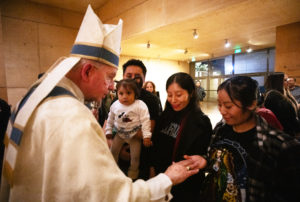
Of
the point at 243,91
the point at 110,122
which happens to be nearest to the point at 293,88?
the point at 243,91

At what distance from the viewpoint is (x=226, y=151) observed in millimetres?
1304

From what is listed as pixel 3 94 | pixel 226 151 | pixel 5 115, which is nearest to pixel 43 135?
pixel 226 151

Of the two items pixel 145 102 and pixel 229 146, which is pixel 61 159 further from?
pixel 145 102

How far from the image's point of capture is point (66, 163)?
2.38ft

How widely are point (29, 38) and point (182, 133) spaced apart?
723cm

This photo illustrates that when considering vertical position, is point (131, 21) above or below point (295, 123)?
above

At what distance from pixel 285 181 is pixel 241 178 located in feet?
0.82

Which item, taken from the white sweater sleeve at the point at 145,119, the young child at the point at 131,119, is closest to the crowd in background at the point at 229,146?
the white sweater sleeve at the point at 145,119

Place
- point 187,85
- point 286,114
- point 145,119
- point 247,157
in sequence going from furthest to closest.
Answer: point 286,114
point 145,119
point 187,85
point 247,157

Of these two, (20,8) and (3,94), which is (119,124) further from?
(20,8)

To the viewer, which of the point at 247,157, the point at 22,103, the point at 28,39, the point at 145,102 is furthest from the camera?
the point at 28,39

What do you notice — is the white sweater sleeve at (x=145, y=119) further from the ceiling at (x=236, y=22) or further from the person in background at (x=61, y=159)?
the ceiling at (x=236, y=22)

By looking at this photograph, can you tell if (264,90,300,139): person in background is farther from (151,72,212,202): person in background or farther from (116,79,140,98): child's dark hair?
(116,79,140,98): child's dark hair

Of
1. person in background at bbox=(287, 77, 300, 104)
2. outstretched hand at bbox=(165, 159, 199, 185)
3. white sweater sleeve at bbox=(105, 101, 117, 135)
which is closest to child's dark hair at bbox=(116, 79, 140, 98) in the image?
white sweater sleeve at bbox=(105, 101, 117, 135)
